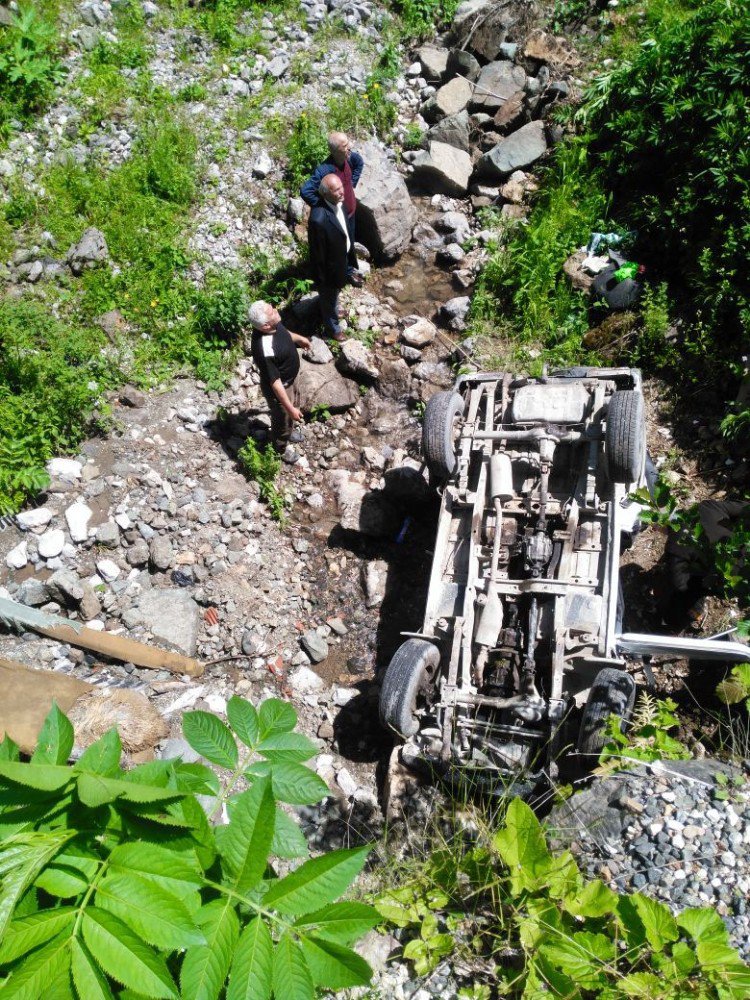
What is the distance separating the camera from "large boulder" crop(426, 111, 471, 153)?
7988 mm

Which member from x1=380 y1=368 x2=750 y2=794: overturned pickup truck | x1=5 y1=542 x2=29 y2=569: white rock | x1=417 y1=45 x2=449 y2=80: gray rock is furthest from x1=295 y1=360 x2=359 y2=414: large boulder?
x1=417 y1=45 x2=449 y2=80: gray rock

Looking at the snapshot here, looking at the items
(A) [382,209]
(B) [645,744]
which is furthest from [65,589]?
(A) [382,209]

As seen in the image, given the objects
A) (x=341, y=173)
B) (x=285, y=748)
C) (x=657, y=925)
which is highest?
(x=341, y=173)

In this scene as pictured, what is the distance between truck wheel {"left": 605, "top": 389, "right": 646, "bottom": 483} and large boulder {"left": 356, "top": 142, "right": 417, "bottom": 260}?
3.74 meters

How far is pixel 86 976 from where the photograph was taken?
1.21 metres

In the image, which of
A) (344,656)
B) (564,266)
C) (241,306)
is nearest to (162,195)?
(241,306)

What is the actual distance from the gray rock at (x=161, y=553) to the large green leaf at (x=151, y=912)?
14.2 feet

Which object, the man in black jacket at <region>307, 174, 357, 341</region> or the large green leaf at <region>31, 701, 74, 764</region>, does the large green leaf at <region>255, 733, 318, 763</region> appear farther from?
the man in black jacket at <region>307, 174, 357, 341</region>

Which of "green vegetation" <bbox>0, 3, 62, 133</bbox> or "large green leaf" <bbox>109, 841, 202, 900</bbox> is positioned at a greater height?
"green vegetation" <bbox>0, 3, 62, 133</bbox>

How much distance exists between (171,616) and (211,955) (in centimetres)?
409

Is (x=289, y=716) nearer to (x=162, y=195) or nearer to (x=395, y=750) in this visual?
(x=395, y=750)

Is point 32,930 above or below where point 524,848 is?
above

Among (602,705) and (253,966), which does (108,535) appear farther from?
(253,966)

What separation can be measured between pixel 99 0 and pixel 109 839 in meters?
10.5
